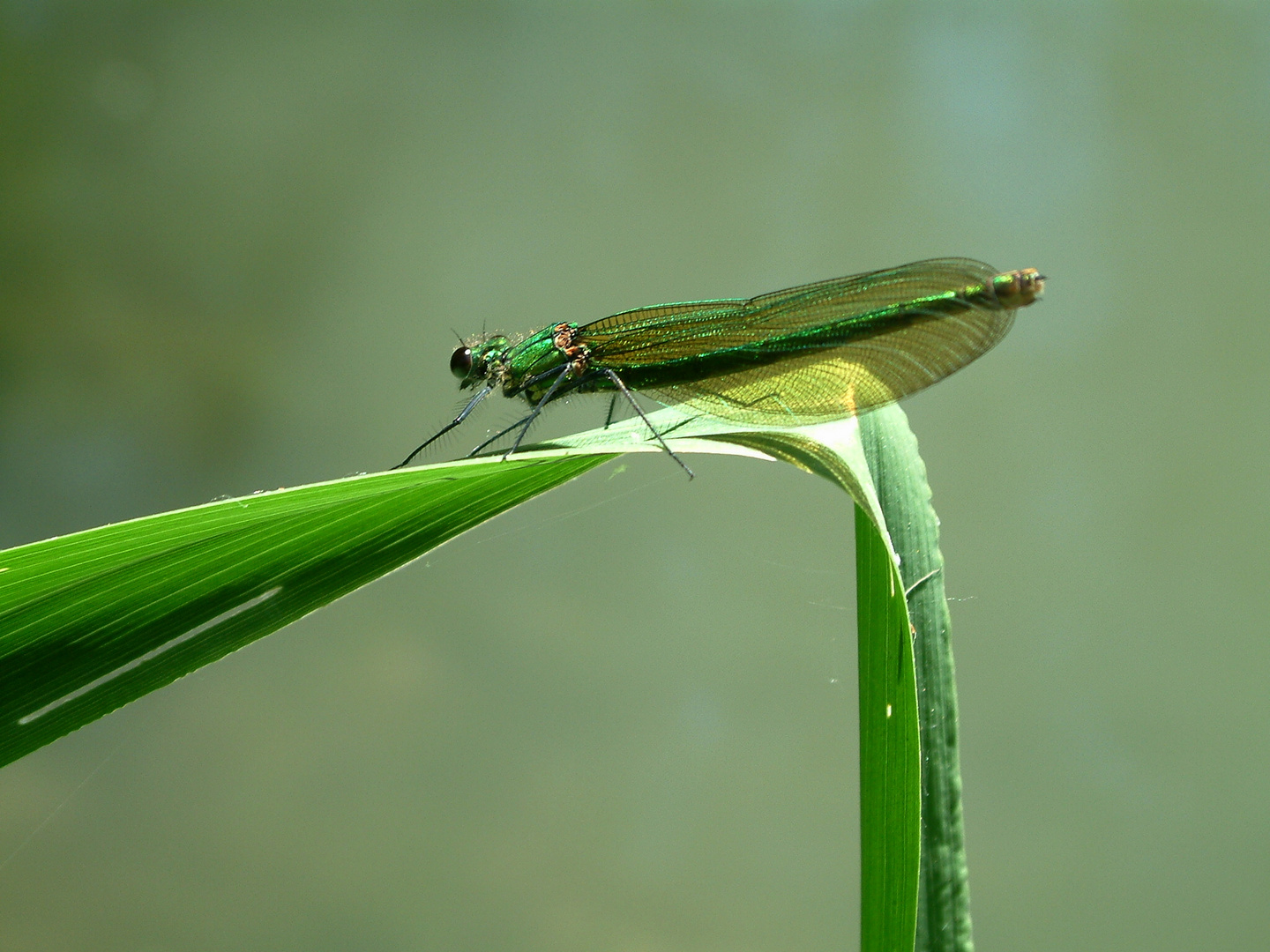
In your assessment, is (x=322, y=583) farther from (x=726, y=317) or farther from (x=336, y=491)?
(x=726, y=317)

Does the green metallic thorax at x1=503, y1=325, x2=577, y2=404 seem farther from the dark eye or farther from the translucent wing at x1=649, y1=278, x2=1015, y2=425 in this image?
the translucent wing at x1=649, y1=278, x2=1015, y2=425

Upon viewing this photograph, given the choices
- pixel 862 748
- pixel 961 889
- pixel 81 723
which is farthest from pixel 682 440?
pixel 81 723

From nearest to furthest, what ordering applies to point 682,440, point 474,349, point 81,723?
point 81,723 → point 682,440 → point 474,349

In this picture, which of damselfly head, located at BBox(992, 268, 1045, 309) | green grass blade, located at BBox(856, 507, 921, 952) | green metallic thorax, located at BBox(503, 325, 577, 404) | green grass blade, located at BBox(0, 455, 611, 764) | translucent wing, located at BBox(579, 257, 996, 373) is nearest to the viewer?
green grass blade, located at BBox(0, 455, 611, 764)

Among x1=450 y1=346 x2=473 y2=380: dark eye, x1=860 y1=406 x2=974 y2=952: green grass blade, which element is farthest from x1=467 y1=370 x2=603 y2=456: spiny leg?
x1=860 y1=406 x2=974 y2=952: green grass blade

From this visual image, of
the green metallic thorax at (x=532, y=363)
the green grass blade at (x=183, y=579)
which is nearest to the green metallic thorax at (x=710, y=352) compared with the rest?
the green metallic thorax at (x=532, y=363)

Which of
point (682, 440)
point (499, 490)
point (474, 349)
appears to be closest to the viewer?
point (499, 490)

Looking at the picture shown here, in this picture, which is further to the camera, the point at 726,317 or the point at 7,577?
the point at 726,317
